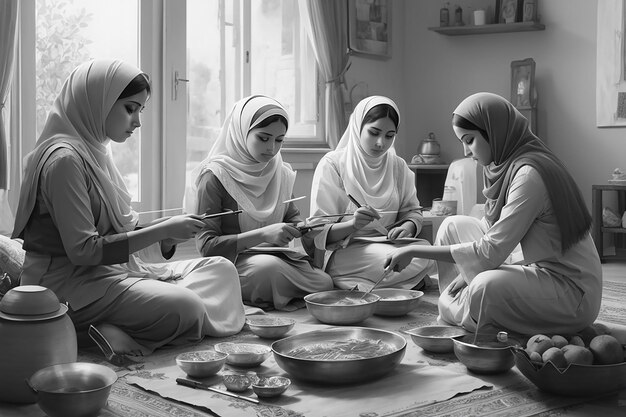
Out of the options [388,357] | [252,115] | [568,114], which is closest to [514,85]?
[568,114]

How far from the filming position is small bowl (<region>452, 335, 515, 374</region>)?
249 centimetres

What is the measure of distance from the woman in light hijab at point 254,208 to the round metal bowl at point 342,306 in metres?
0.37

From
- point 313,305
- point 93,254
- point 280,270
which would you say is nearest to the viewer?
point 93,254

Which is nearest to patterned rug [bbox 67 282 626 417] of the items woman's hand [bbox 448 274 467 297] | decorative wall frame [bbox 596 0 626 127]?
woman's hand [bbox 448 274 467 297]

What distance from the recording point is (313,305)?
330 centimetres

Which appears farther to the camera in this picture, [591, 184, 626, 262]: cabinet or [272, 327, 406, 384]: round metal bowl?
[591, 184, 626, 262]: cabinet

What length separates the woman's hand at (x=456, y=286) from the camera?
321 cm

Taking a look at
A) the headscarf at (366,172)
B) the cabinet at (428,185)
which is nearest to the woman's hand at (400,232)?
the headscarf at (366,172)

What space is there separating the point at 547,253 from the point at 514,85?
394 cm

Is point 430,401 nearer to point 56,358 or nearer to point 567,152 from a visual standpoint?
point 56,358

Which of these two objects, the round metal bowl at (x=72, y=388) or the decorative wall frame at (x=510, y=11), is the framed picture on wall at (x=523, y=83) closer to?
the decorative wall frame at (x=510, y=11)

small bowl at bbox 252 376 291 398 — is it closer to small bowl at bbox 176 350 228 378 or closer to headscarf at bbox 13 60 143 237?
small bowl at bbox 176 350 228 378

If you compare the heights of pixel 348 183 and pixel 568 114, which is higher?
pixel 568 114

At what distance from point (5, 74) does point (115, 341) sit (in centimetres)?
195
